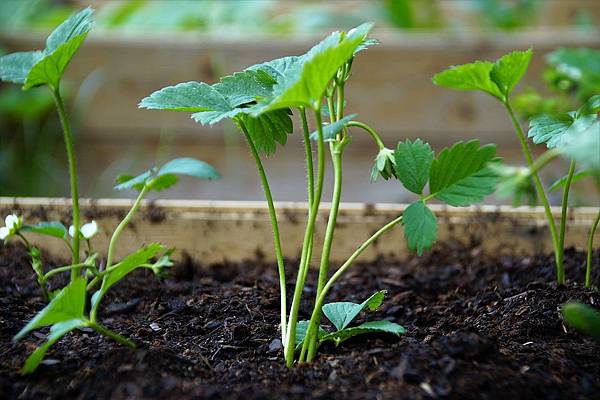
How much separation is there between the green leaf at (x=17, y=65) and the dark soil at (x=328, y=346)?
0.27 metres

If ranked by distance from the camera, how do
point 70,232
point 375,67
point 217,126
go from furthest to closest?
point 217,126 → point 375,67 → point 70,232

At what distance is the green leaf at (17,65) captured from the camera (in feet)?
2.87

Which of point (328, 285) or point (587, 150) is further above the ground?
point (587, 150)

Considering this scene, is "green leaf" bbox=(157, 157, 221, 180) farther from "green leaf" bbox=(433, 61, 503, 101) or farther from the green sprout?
"green leaf" bbox=(433, 61, 503, 101)

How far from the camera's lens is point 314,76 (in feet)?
2.04

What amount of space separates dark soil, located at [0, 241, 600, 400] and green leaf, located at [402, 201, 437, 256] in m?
0.09

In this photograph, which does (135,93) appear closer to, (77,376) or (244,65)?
(244,65)

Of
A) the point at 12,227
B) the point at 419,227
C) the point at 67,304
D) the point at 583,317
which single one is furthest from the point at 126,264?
the point at 583,317

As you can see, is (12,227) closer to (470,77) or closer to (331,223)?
(331,223)

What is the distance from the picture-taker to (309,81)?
0.62m

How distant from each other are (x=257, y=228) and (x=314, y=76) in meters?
0.57

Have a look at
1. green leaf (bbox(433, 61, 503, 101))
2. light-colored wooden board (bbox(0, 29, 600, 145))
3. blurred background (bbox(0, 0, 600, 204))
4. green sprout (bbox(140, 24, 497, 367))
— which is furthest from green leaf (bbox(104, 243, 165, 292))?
light-colored wooden board (bbox(0, 29, 600, 145))

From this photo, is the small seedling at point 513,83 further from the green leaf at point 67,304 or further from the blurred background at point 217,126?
the blurred background at point 217,126

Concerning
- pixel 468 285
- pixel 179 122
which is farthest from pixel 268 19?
pixel 468 285
